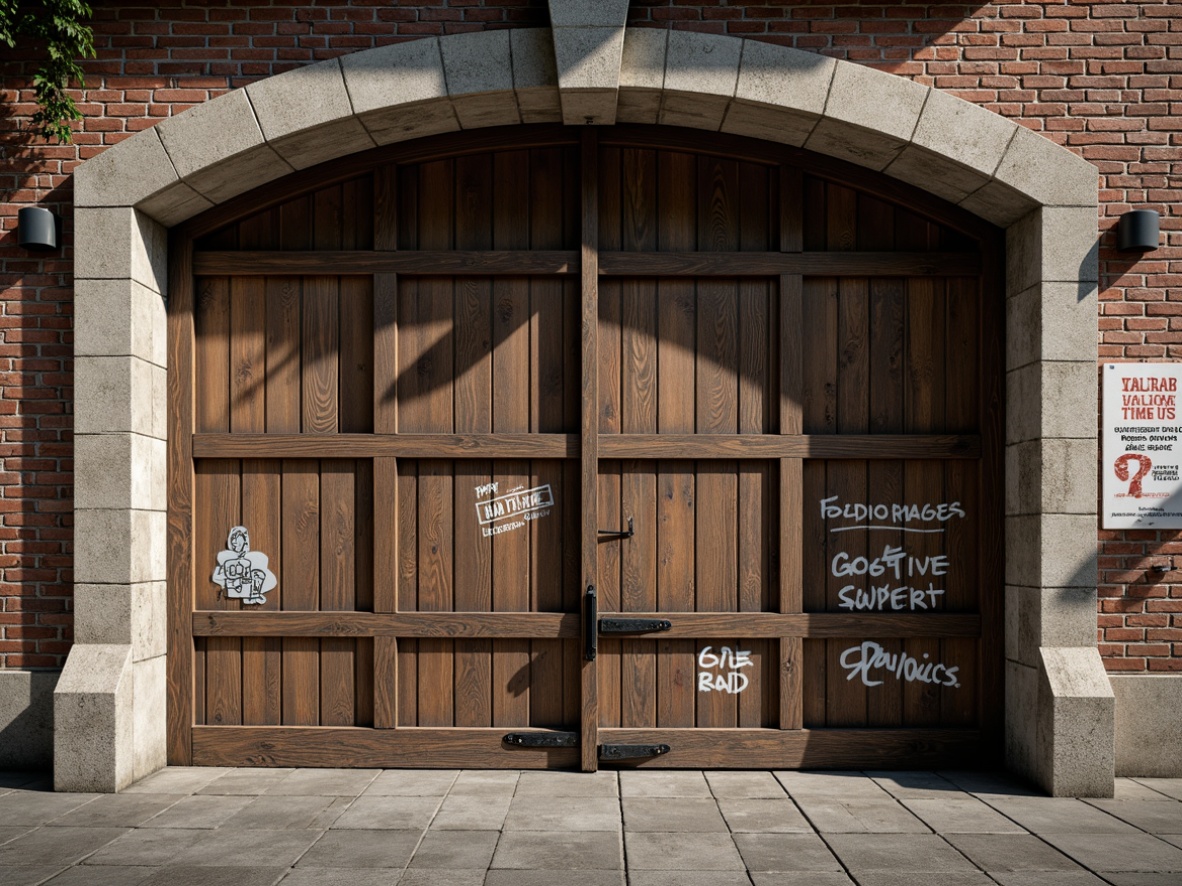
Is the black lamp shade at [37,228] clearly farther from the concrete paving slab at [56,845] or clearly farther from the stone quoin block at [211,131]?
the concrete paving slab at [56,845]

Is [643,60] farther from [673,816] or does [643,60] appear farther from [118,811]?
[118,811]

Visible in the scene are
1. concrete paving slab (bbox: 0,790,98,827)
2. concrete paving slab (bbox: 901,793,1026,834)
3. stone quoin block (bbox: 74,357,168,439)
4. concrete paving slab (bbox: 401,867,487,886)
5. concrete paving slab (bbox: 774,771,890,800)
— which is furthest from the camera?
stone quoin block (bbox: 74,357,168,439)

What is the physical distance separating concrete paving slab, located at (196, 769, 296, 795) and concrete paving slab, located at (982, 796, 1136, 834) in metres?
3.69

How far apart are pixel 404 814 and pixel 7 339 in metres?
3.36

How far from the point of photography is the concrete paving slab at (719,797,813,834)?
14.4 ft

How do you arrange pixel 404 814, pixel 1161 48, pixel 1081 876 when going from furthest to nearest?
pixel 1161 48 < pixel 404 814 < pixel 1081 876

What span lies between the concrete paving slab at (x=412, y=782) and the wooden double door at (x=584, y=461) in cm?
11

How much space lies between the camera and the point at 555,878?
3.79m

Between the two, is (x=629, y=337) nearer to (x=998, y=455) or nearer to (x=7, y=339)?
(x=998, y=455)

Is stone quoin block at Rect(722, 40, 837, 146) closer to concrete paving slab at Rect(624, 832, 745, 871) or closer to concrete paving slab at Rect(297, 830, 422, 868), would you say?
concrete paving slab at Rect(624, 832, 745, 871)

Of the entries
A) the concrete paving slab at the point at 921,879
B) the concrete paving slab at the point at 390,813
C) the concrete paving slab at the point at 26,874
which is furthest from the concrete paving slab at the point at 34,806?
the concrete paving slab at the point at 921,879

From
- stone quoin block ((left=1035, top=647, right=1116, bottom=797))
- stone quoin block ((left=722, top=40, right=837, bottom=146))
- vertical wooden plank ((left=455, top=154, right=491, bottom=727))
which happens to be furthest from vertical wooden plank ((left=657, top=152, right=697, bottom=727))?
stone quoin block ((left=1035, top=647, right=1116, bottom=797))

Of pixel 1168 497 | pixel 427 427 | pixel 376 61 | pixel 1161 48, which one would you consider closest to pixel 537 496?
pixel 427 427

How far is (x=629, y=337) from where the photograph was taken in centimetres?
560
